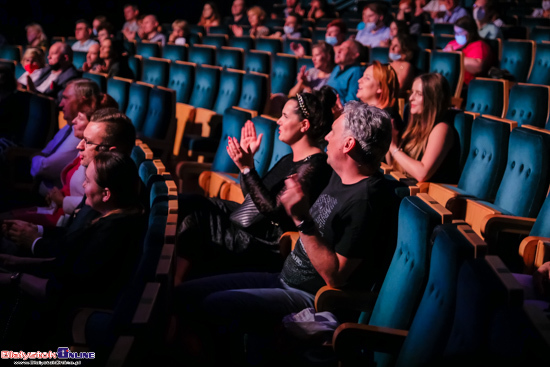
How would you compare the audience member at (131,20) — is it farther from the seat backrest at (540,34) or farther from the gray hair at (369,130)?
the gray hair at (369,130)

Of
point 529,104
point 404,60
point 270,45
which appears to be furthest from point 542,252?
point 270,45

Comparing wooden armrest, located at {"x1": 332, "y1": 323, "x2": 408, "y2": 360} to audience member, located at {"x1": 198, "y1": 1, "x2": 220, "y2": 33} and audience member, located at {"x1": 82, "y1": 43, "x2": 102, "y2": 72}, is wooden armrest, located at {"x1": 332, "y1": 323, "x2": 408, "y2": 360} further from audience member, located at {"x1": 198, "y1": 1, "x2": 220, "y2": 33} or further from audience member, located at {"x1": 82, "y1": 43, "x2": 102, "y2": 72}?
audience member, located at {"x1": 198, "y1": 1, "x2": 220, "y2": 33}

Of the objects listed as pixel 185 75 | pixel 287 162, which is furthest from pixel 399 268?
pixel 185 75

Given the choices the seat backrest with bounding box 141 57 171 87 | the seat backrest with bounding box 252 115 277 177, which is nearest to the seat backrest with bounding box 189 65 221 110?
the seat backrest with bounding box 141 57 171 87

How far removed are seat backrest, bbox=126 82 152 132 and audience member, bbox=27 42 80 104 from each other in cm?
47

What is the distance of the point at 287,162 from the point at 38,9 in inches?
225

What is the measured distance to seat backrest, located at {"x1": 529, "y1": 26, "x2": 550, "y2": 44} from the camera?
3.94 m

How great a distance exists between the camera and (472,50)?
3.35m

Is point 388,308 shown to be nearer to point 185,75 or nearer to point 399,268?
point 399,268

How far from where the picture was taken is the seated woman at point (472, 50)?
3289 mm

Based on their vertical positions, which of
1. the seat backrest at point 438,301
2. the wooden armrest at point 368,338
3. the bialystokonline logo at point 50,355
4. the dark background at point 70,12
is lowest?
the bialystokonline logo at point 50,355

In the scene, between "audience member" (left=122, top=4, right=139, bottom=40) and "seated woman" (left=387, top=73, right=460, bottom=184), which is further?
"audience member" (left=122, top=4, right=139, bottom=40)

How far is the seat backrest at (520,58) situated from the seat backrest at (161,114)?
1.84 m

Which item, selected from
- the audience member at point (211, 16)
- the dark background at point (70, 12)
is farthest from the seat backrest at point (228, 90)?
the dark background at point (70, 12)
